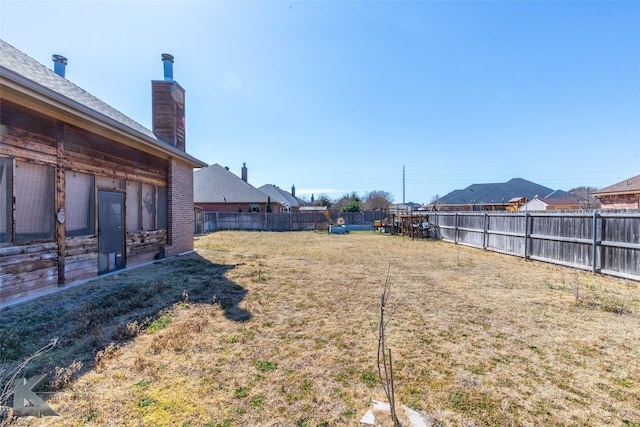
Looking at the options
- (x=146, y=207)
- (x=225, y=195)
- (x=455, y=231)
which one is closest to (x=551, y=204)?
(x=455, y=231)

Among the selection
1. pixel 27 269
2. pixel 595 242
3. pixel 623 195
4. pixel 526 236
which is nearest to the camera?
pixel 27 269

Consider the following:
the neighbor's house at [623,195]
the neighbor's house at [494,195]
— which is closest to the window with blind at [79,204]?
the neighbor's house at [623,195]

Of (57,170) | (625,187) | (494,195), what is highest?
(494,195)

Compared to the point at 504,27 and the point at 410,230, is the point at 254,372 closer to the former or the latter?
the point at 504,27

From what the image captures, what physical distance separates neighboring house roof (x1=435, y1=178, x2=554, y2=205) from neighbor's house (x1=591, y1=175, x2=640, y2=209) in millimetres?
14651

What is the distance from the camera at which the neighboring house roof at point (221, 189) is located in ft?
90.8

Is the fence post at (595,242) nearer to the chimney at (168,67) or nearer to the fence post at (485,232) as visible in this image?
the fence post at (485,232)

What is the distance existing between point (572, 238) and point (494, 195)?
3030 cm

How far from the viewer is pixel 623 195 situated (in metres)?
17.2

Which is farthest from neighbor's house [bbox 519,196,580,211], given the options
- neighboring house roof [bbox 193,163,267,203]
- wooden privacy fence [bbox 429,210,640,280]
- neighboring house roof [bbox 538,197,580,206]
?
neighboring house roof [bbox 193,163,267,203]

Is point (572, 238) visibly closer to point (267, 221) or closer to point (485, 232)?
point (485, 232)

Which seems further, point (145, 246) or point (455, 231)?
point (455, 231)

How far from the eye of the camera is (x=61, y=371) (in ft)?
8.10

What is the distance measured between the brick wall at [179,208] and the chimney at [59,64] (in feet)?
14.9
